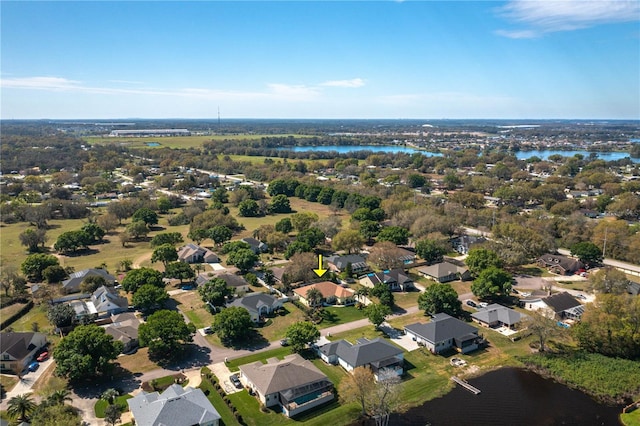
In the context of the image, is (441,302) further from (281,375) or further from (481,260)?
(281,375)

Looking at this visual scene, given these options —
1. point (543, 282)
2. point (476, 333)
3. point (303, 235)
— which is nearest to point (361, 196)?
point (303, 235)

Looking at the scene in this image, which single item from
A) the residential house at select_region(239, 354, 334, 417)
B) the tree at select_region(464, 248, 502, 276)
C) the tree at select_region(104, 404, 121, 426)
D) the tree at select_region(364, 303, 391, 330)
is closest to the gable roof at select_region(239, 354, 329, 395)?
the residential house at select_region(239, 354, 334, 417)

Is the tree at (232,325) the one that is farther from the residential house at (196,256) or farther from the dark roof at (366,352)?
the residential house at (196,256)

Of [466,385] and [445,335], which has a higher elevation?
[445,335]

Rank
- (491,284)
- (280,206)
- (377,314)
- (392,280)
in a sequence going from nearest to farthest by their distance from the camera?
(377,314) < (491,284) < (392,280) < (280,206)

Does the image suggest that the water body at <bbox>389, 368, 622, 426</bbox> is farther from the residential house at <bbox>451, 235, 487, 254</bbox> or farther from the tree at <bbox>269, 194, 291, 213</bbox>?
the tree at <bbox>269, 194, 291, 213</bbox>

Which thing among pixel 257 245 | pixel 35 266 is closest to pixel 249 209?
pixel 257 245
